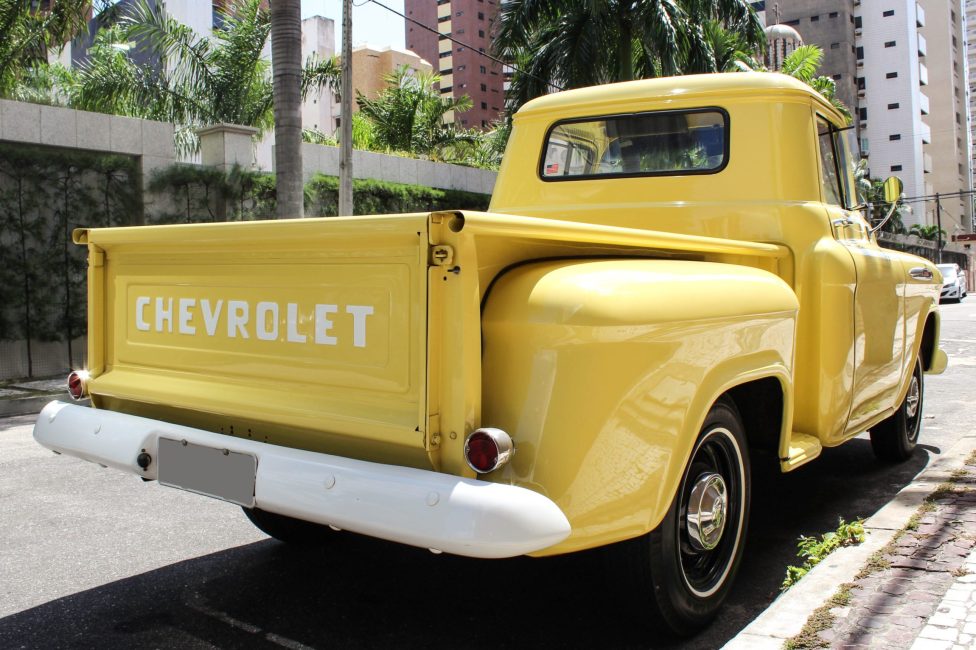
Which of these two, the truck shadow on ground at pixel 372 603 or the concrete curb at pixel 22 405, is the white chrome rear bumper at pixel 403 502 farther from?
the concrete curb at pixel 22 405

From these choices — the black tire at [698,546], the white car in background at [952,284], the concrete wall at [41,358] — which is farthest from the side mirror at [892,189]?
the white car in background at [952,284]

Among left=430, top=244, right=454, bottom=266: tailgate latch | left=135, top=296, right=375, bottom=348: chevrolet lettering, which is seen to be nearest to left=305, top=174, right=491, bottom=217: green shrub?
left=135, top=296, right=375, bottom=348: chevrolet lettering

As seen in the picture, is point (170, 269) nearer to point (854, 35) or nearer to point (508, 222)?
point (508, 222)

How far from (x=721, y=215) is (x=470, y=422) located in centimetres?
228

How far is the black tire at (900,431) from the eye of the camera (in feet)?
17.4

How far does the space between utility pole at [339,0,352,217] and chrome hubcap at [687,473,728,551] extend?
9612mm

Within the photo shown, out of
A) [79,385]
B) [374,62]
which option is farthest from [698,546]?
[374,62]

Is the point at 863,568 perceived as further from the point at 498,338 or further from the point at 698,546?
the point at 498,338

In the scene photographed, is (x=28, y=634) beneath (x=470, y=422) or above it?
beneath

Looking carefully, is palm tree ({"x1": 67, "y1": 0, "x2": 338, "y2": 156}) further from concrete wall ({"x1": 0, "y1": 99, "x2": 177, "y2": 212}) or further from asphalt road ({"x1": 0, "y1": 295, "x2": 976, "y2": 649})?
asphalt road ({"x1": 0, "y1": 295, "x2": 976, "y2": 649})

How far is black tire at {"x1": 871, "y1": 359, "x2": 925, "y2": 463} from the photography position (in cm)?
530

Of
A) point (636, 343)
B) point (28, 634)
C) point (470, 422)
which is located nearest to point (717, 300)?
point (636, 343)

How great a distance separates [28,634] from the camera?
3045mm

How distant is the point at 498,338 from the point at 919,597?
5.95ft
